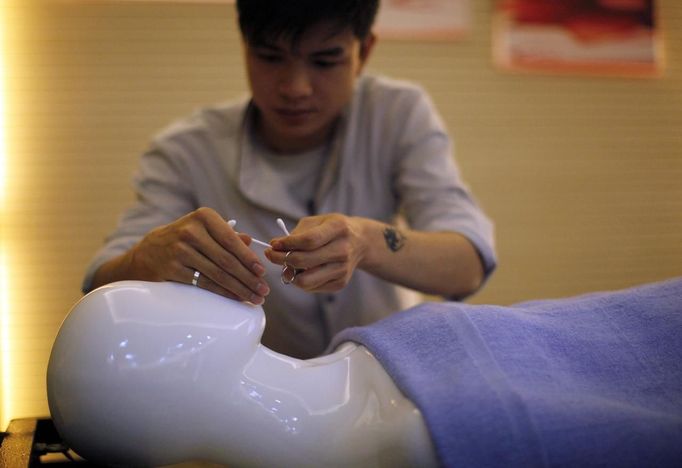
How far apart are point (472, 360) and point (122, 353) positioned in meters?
0.34

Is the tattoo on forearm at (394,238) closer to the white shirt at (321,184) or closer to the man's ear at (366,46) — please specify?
the white shirt at (321,184)

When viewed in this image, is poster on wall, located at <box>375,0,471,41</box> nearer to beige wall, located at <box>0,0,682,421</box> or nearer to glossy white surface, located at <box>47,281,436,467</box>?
beige wall, located at <box>0,0,682,421</box>

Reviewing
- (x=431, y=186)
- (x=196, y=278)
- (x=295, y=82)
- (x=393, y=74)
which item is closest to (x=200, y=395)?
(x=196, y=278)

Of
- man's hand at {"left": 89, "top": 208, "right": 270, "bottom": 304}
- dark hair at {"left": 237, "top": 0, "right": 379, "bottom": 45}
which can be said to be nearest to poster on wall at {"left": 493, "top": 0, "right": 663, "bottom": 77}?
dark hair at {"left": 237, "top": 0, "right": 379, "bottom": 45}

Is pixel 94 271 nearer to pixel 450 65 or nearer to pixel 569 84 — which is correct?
pixel 450 65

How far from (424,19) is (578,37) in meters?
0.54

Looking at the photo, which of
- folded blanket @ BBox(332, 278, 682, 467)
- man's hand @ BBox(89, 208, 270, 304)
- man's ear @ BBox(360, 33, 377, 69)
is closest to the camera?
folded blanket @ BBox(332, 278, 682, 467)

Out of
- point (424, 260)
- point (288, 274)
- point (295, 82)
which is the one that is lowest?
point (424, 260)

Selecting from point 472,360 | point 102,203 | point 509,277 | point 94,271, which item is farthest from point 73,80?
point 472,360

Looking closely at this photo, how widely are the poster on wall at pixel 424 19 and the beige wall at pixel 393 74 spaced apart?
38 millimetres

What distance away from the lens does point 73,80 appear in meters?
2.06

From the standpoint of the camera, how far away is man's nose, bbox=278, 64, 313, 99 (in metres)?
1.11

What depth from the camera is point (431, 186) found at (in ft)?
4.14

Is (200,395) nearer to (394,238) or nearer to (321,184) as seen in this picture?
(394,238)
